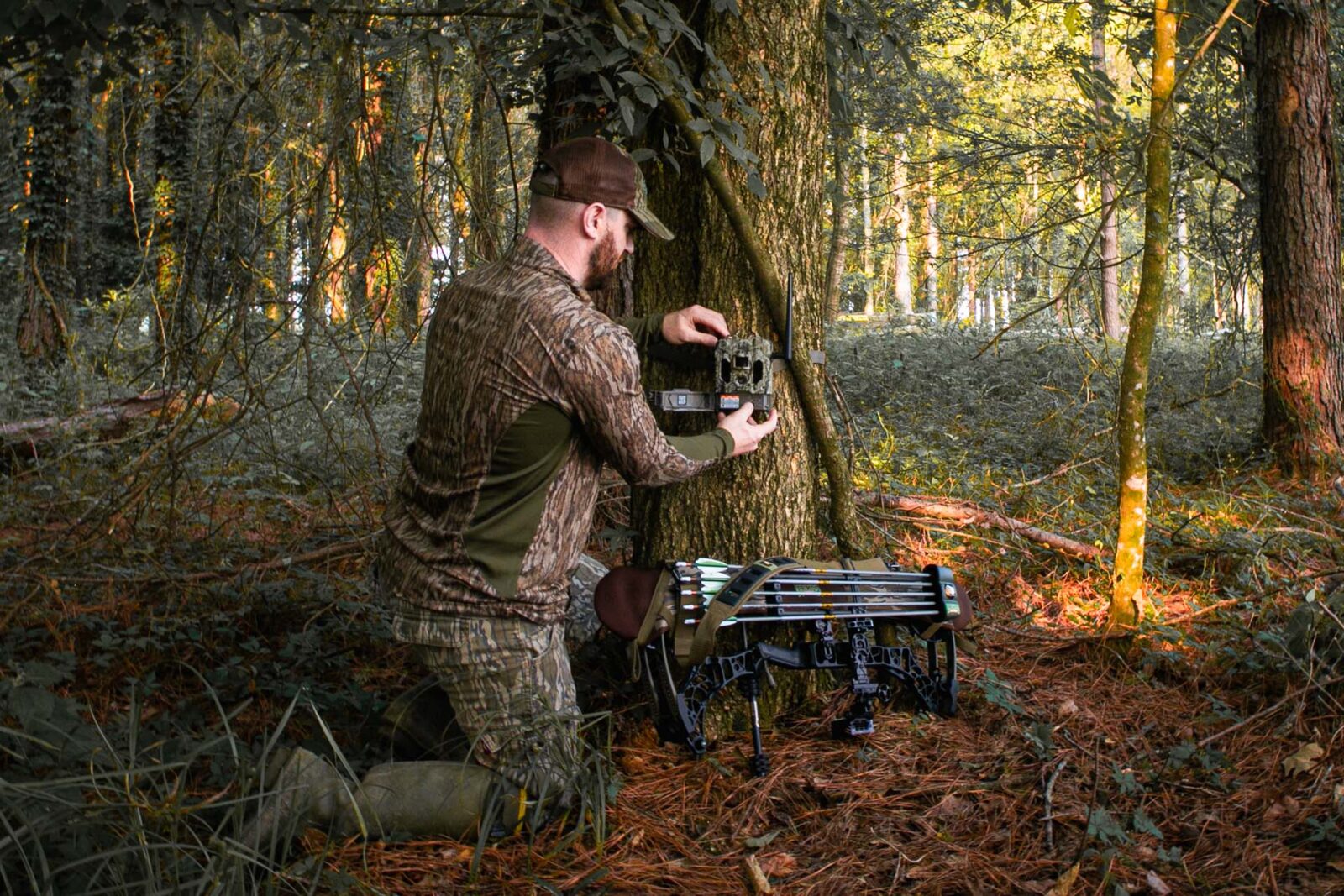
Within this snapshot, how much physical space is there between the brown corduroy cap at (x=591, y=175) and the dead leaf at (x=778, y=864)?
74.3 inches

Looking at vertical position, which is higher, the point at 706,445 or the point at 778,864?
the point at 706,445

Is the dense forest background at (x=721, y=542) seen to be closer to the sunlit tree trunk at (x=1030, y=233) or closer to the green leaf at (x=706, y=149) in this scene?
the green leaf at (x=706, y=149)

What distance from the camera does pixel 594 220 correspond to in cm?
326

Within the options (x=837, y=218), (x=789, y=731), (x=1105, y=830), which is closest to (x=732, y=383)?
(x=789, y=731)

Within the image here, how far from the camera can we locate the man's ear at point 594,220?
3.24 metres

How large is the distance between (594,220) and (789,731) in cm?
177

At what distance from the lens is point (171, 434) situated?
4.48m

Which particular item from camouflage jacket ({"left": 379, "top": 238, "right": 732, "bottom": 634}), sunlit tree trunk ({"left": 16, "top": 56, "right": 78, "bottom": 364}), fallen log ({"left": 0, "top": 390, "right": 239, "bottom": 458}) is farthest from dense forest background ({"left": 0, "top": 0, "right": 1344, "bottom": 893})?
sunlit tree trunk ({"left": 16, "top": 56, "right": 78, "bottom": 364})

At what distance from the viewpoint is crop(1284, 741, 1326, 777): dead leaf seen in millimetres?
3238

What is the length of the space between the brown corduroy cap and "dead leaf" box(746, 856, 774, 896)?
1882 millimetres

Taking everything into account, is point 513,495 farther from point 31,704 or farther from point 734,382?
point 31,704

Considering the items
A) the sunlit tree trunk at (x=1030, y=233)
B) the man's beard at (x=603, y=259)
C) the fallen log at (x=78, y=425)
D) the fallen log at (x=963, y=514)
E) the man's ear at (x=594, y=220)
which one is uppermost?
the sunlit tree trunk at (x=1030, y=233)

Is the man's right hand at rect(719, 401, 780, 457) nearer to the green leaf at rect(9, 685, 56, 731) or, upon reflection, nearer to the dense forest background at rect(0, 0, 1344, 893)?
the dense forest background at rect(0, 0, 1344, 893)

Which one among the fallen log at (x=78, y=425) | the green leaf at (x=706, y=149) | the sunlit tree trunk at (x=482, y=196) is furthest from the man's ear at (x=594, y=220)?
the fallen log at (x=78, y=425)
